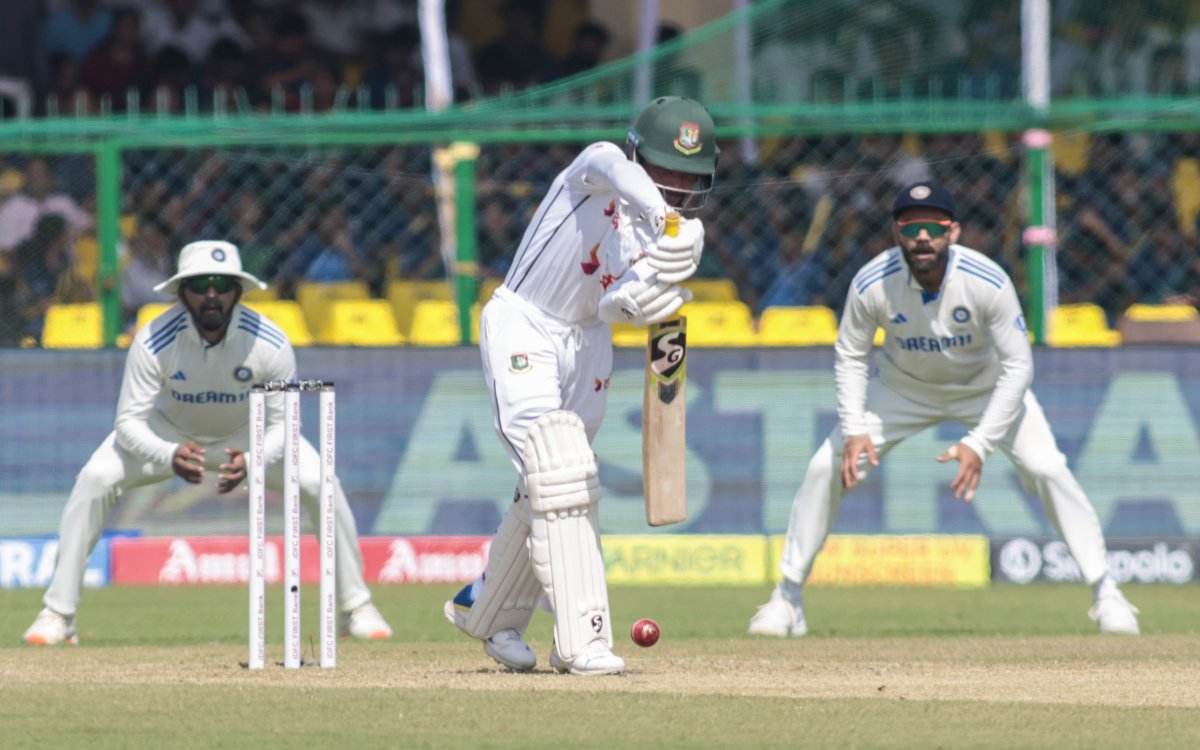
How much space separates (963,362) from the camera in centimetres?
912

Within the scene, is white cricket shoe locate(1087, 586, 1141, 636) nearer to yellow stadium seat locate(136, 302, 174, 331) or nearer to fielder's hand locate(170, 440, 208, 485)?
fielder's hand locate(170, 440, 208, 485)

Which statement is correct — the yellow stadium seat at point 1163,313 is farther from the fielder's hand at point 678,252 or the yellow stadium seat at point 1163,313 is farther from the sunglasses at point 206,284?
the fielder's hand at point 678,252

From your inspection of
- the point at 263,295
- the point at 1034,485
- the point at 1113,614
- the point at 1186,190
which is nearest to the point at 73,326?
the point at 263,295

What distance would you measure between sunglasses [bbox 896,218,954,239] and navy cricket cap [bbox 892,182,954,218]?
0.06 meters

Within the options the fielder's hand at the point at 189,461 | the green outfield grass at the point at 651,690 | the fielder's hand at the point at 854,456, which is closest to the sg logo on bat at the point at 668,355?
the green outfield grass at the point at 651,690

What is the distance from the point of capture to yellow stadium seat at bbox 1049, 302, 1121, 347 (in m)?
12.2

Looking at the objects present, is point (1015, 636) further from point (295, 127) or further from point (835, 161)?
point (295, 127)

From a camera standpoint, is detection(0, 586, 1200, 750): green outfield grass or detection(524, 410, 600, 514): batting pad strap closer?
detection(0, 586, 1200, 750): green outfield grass

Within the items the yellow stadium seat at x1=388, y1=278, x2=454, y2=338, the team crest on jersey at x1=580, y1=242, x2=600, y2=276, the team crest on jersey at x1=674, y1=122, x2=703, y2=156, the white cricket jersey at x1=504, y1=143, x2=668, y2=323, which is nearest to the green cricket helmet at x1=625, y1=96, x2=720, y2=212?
the team crest on jersey at x1=674, y1=122, x2=703, y2=156

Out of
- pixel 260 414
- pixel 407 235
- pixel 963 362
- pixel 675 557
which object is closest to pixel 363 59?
pixel 407 235

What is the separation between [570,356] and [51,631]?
276 centimetres

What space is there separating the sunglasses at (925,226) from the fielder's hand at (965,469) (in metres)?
0.91

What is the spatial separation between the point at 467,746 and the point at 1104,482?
7.12m

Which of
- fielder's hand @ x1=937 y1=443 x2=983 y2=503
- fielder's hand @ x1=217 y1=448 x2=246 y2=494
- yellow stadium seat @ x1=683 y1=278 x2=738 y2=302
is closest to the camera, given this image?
fielder's hand @ x1=217 y1=448 x2=246 y2=494
